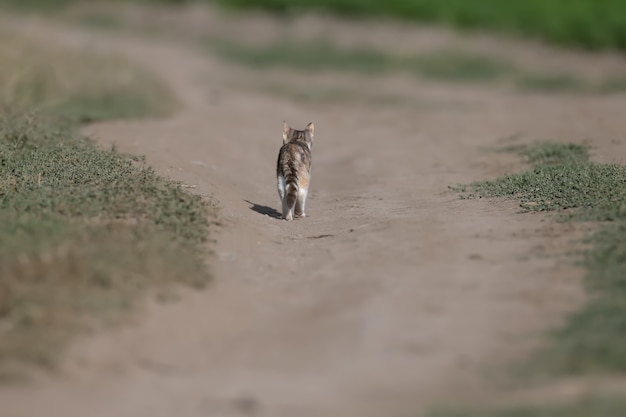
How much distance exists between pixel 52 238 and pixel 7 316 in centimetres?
119

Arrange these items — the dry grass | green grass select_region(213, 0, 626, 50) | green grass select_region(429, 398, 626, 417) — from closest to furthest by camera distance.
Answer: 1. green grass select_region(429, 398, 626, 417)
2. the dry grass
3. green grass select_region(213, 0, 626, 50)

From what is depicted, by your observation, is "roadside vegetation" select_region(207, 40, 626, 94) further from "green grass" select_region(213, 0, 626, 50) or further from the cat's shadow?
the cat's shadow

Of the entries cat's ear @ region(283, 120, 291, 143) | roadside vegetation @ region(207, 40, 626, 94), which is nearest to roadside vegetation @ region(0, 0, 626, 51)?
roadside vegetation @ region(207, 40, 626, 94)

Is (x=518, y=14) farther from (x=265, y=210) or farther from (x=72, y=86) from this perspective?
(x=265, y=210)

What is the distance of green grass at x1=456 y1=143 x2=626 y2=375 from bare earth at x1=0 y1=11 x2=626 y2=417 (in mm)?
221

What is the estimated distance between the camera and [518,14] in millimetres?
29969

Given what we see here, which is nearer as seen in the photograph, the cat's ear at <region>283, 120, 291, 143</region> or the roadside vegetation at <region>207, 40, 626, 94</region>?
the cat's ear at <region>283, 120, 291, 143</region>

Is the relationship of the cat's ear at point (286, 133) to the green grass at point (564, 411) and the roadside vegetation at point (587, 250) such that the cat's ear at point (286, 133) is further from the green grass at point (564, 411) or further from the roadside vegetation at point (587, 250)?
the green grass at point (564, 411)

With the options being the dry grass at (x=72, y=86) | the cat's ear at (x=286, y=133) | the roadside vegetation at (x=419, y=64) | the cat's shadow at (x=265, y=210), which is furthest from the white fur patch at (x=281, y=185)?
the roadside vegetation at (x=419, y=64)

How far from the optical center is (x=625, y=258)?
8.55 m

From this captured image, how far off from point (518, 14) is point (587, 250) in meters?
22.1

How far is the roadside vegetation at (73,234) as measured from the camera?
7062 mm

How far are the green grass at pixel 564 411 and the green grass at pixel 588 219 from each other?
1.67 feet

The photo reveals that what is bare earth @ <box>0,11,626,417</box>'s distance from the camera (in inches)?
255
